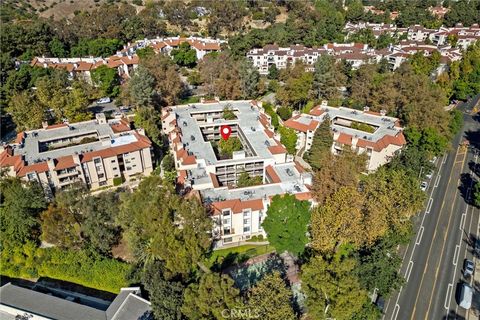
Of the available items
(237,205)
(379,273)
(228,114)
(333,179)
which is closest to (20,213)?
(237,205)

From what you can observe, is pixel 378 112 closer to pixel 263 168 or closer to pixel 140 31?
pixel 263 168

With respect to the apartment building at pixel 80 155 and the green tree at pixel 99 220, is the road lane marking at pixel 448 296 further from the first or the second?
the apartment building at pixel 80 155

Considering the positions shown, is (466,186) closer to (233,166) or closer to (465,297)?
(465,297)

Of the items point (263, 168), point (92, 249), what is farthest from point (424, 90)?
point (92, 249)

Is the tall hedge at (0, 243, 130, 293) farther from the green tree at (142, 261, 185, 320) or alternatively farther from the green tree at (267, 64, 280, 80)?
the green tree at (267, 64, 280, 80)

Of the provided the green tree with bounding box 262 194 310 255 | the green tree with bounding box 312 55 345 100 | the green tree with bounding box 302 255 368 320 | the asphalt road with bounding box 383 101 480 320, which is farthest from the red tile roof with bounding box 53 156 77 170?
the green tree with bounding box 312 55 345 100

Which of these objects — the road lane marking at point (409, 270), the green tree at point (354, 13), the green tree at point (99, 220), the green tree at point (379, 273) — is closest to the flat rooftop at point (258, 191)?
the green tree at point (99, 220)
